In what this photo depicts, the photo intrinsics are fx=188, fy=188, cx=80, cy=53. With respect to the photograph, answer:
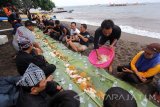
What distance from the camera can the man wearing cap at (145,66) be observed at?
396 cm

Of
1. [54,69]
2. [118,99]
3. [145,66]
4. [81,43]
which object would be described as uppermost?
[118,99]

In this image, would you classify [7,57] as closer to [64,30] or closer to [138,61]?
[64,30]

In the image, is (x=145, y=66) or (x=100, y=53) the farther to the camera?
(x=100, y=53)

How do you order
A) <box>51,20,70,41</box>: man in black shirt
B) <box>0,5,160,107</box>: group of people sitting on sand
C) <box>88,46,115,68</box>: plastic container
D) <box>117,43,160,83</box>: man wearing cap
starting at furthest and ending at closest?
<box>51,20,70,41</box>: man in black shirt → <box>88,46,115,68</box>: plastic container → <box>117,43,160,83</box>: man wearing cap → <box>0,5,160,107</box>: group of people sitting on sand

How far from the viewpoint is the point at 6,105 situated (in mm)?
2844

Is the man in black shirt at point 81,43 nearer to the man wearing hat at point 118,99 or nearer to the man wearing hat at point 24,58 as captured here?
the man wearing hat at point 24,58

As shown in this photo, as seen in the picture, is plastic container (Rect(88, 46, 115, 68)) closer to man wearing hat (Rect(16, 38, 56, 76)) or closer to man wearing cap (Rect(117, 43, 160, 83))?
man wearing cap (Rect(117, 43, 160, 83))

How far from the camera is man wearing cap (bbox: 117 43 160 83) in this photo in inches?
156

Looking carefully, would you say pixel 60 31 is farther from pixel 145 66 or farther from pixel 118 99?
pixel 118 99

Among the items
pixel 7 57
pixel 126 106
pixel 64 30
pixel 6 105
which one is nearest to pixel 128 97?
pixel 126 106

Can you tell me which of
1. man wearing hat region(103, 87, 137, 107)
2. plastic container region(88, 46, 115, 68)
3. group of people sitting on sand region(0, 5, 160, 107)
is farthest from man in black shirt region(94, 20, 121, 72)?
man wearing hat region(103, 87, 137, 107)

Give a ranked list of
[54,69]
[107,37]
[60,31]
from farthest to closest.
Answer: [60,31], [107,37], [54,69]

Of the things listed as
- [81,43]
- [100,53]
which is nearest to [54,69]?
[100,53]

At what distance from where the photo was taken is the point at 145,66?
4.21m
